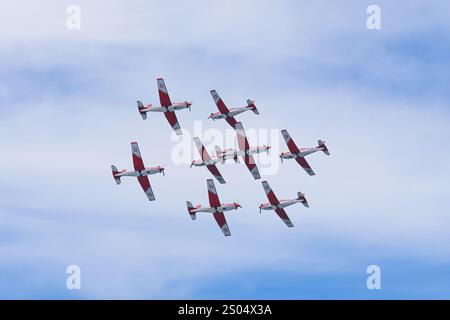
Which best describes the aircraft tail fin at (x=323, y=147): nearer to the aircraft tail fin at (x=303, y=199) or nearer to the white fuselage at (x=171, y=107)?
the aircraft tail fin at (x=303, y=199)

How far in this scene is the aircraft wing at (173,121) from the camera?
564 feet

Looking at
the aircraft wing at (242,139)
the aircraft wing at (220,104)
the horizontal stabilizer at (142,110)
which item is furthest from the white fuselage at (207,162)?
the horizontal stabilizer at (142,110)

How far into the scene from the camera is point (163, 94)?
16912 centimetres

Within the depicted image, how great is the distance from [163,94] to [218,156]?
1229 centimetres

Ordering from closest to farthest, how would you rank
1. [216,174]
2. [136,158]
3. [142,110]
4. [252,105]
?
[136,158] < [142,110] < [252,105] < [216,174]

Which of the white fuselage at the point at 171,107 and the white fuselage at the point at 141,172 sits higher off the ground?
the white fuselage at the point at 171,107

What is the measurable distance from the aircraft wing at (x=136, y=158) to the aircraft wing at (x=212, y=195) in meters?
10.1

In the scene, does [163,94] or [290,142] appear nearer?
[163,94]

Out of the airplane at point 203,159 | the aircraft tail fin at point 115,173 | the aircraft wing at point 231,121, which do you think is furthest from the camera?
the aircraft wing at point 231,121

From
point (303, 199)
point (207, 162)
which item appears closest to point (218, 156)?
point (207, 162)

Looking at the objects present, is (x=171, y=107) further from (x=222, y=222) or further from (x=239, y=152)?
(x=222, y=222)

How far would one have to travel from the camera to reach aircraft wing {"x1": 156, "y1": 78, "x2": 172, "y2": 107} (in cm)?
16838

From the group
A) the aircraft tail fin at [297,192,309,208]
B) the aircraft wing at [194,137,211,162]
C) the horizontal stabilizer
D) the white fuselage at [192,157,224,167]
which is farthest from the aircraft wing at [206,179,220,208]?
the horizontal stabilizer
